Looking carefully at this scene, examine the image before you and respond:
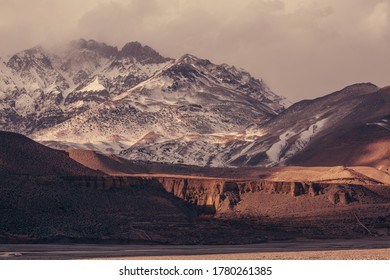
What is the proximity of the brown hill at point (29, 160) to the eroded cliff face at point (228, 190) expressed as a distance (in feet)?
33.3

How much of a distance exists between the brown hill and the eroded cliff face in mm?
10145

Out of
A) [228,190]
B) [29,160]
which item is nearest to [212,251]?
[29,160]

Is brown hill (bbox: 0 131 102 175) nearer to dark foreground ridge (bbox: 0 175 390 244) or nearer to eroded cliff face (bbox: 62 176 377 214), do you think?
dark foreground ridge (bbox: 0 175 390 244)

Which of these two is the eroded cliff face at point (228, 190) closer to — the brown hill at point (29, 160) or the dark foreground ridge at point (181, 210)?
the dark foreground ridge at point (181, 210)

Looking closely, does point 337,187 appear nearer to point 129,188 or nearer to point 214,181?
point 214,181

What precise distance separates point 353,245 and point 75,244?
1197 inches

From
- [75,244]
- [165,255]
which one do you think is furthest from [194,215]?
[165,255]

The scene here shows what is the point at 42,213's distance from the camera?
134375mm

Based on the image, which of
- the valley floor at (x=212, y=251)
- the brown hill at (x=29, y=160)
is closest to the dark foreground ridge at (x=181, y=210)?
the brown hill at (x=29, y=160)

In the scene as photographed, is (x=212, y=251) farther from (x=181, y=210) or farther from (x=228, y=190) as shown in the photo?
(x=228, y=190)

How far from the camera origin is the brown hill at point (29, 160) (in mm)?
149375

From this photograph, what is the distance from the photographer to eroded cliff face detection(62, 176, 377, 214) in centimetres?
16950

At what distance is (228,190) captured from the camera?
174 meters

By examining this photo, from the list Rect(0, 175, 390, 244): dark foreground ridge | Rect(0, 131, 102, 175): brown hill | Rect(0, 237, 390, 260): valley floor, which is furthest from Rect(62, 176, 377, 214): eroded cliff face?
Rect(0, 237, 390, 260): valley floor
